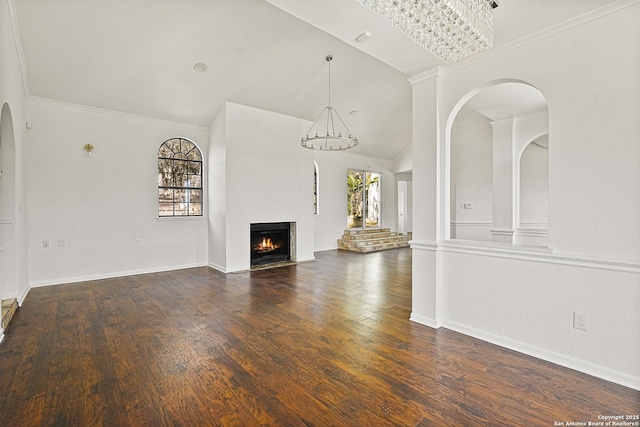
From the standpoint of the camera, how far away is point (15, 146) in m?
3.68

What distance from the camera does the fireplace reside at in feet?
21.2

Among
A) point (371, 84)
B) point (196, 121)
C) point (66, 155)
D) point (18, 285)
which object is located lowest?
point (18, 285)

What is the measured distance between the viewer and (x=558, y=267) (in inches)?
95.0

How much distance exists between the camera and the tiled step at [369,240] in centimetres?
870

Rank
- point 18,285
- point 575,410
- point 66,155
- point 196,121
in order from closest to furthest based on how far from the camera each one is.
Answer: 1. point 575,410
2. point 18,285
3. point 66,155
4. point 196,121

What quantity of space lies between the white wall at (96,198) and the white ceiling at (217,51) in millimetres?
339

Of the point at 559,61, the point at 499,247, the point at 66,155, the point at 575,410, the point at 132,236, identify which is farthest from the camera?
the point at 132,236

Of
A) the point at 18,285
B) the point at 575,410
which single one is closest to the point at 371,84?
the point at 575,410

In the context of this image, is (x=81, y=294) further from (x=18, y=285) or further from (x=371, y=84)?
(x=371, y=84)

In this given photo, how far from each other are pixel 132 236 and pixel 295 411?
505 centimetres

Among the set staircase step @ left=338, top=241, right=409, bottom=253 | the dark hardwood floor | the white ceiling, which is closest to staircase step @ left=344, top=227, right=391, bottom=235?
staircase step @ left=338, top=241, right=409, bottom=253

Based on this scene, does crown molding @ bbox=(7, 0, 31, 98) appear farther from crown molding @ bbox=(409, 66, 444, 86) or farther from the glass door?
the glass door

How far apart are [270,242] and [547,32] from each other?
18.5ft

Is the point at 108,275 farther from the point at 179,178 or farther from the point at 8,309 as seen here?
the point at 179,178
